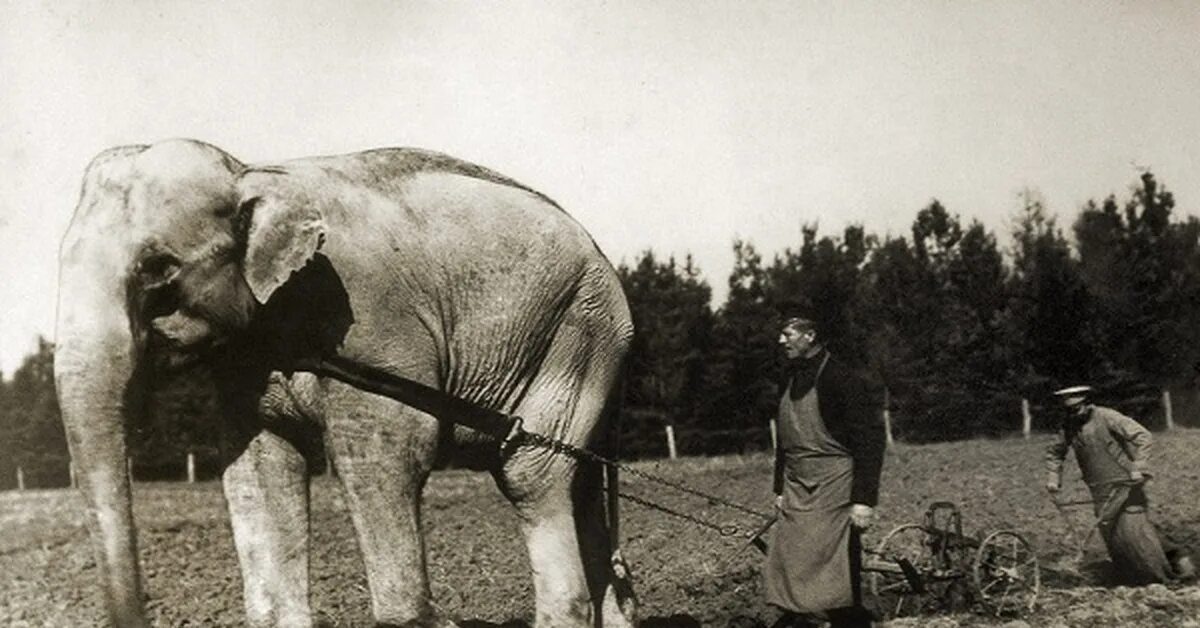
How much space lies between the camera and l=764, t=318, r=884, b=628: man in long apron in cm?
592

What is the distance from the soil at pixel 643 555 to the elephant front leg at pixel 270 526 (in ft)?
8.11

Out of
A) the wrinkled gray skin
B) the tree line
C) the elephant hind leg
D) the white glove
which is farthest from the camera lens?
the tree line

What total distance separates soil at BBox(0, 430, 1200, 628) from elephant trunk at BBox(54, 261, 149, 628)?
3444 millimetres

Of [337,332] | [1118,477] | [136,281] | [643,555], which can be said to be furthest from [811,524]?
[643,555]

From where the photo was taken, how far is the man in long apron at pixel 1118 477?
923 cm

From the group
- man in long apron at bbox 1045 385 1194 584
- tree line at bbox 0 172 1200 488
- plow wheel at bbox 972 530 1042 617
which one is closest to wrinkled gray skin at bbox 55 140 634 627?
plow wheel at bbox 972 530 1042 617

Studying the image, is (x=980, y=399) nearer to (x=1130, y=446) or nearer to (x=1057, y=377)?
(x=1057, y=377)

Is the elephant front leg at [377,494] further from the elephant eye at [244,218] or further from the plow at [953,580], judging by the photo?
the plow at [953,580]

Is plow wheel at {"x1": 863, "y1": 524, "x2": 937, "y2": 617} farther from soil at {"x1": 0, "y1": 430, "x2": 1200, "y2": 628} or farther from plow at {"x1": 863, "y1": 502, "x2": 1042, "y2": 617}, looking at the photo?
Answer: soil at {"x1": 0, "y1": 430, "x2": 1200, "y2": 628}

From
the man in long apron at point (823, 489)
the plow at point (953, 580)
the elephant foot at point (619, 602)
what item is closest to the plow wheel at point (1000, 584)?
the plow at point (953, 580)

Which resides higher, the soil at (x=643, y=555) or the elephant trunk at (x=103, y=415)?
the elephant trunk at (x=103, y=415)

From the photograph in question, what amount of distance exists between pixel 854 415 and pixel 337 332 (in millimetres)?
2594

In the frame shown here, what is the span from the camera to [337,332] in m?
4.41

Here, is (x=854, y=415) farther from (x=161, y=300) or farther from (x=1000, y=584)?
(x=1000, y=584)
